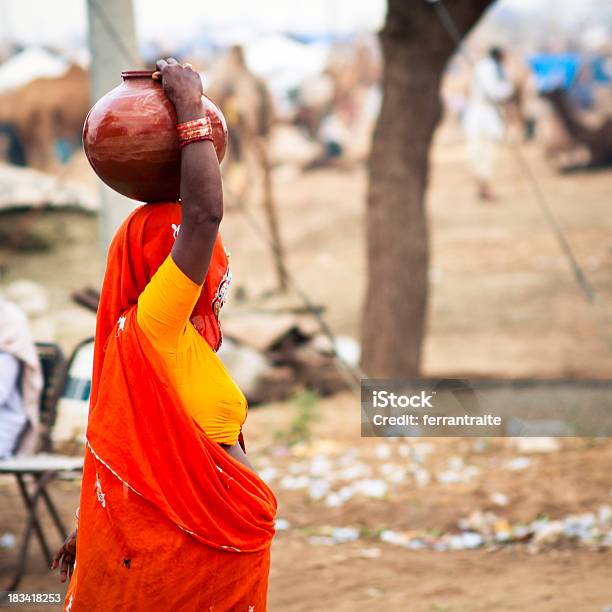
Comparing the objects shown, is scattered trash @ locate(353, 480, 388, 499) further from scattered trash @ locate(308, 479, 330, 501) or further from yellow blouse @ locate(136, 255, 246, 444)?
yellow blouse @ locate(136, 255, 246, 444)

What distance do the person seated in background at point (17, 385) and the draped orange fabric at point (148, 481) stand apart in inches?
81.2

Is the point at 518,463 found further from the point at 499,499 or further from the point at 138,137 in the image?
the point at 138,137

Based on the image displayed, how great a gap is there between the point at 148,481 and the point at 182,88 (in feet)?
2.65

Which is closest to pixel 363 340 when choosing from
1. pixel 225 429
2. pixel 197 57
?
pixel 225 429

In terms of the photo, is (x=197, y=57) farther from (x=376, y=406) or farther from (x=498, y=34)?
(x=498, y=34)

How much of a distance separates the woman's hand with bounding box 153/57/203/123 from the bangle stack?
1cm

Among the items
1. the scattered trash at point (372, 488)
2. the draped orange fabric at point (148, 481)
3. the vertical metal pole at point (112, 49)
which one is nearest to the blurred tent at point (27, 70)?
the vertical metal pole at point (112, 49)

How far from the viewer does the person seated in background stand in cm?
416

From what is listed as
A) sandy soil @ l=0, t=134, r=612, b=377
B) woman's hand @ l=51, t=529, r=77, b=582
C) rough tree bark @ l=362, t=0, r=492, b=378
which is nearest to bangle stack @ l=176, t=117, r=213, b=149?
woman's hand @ l=51, t=529, r=77, b=582

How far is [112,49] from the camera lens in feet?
17.2

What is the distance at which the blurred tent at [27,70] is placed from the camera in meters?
19.2

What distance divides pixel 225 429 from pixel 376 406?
4430 mm

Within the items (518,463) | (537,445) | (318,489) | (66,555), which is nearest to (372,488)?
(318,489)

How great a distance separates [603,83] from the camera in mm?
18906
